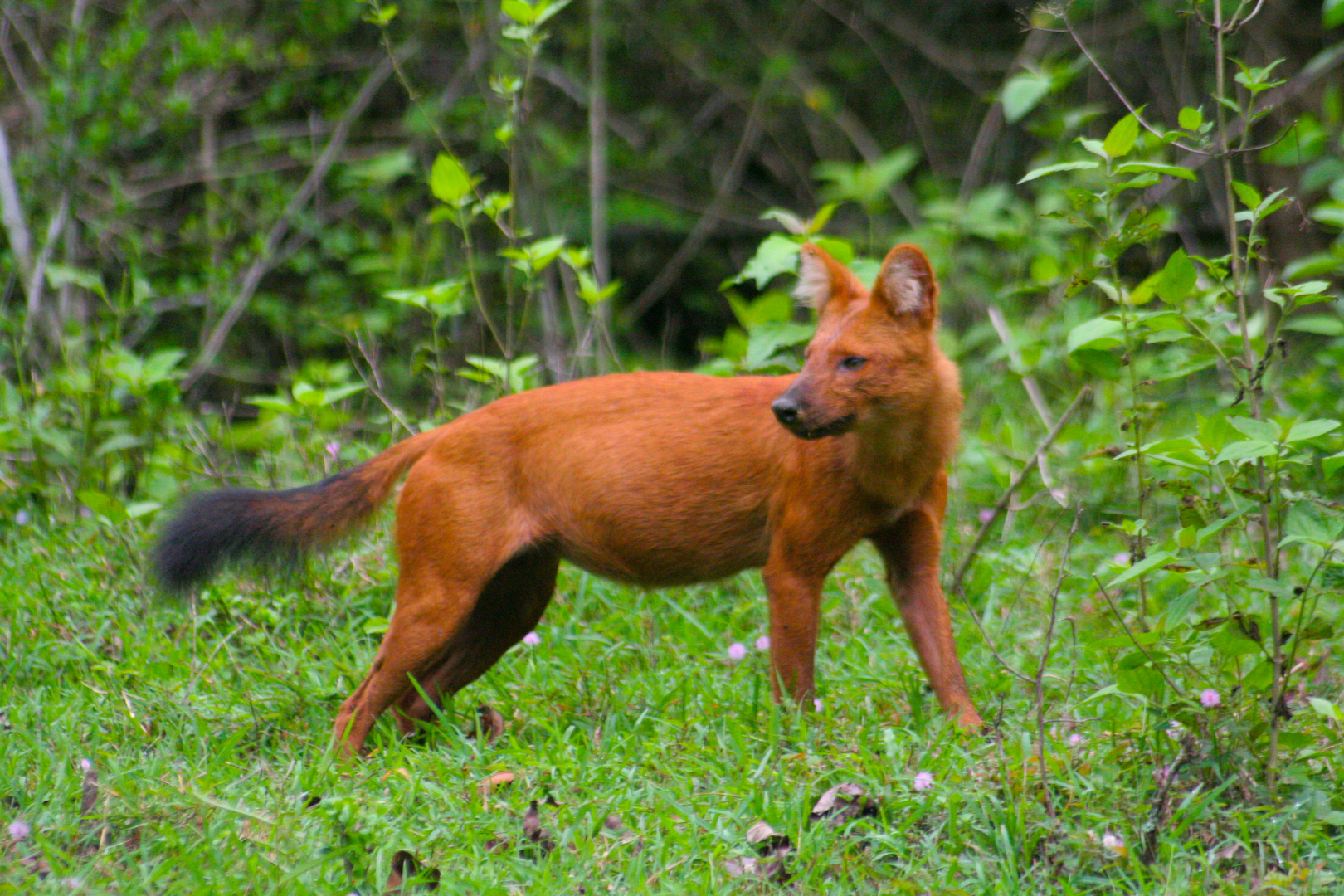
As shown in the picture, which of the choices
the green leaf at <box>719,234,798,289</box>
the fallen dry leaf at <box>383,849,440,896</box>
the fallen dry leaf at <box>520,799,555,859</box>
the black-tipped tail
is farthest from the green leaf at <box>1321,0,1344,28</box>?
the black-tipped tail

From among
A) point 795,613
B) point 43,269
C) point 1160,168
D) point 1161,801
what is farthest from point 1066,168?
point 43,269

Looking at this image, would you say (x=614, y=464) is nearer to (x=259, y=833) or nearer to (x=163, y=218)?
(x=259, y=833)

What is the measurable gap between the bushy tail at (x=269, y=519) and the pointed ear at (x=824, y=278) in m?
1.37

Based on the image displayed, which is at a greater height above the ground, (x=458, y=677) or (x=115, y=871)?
(x=115, y=871)

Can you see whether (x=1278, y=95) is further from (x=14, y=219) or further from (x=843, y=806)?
(x=14, y=219)

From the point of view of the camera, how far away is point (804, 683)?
4043 millimetres

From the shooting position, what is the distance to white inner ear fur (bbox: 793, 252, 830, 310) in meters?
4.35

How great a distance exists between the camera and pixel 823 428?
3869 mm

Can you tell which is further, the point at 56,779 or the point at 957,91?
the point at 957,91

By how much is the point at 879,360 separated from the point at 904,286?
0.79 feet

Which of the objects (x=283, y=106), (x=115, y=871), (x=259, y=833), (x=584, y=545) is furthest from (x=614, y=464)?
(x=283, y=106)

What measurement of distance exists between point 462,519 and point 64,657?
1697 mm

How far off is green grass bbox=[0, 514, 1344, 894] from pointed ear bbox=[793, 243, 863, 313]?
3.94 ft

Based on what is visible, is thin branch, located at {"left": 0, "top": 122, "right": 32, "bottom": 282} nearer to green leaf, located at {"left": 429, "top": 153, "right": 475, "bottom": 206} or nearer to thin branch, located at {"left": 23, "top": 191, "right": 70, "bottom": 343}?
thin branch, located at {"left": 23, "top": 191, "right": 70, "bottom": 343}
